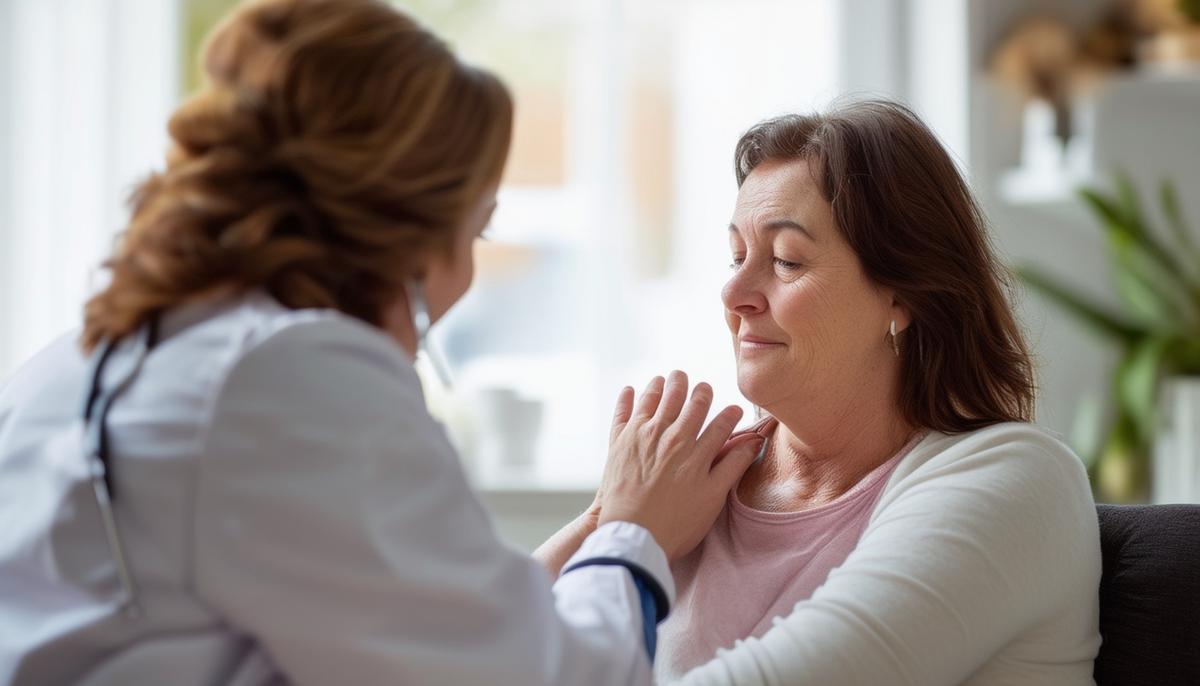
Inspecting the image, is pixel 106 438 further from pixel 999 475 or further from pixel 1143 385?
pixel 1143 385

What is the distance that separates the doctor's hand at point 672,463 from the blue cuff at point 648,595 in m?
0.13

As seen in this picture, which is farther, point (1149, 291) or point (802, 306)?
point (1149, 291)

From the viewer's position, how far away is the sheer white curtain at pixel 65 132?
3.54m

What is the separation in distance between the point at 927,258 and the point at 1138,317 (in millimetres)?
2047

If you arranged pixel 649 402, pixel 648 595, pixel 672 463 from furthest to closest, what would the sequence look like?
pixel 649 402 < pixel 672 463 < pixel 648 595

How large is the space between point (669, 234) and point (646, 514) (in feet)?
8.02

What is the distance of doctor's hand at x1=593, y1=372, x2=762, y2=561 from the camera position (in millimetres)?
1398

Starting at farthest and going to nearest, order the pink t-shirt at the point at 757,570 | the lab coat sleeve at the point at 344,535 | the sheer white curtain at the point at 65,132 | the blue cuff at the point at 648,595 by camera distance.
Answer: the sheer white curtain at the point at 65,132 < the pink t-shirt at the point at 757,570 < the blue cuff at the point at 648,595 < the lab coat sleeve at the point at 344,535

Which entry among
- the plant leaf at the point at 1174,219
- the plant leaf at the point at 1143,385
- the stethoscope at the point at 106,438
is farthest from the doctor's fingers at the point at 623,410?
the plant leaf at the point at 1174,219

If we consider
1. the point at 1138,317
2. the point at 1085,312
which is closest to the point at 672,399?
the point at 1085,312

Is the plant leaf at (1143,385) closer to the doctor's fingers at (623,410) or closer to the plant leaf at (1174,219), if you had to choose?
the plant leaf at (1174,219)

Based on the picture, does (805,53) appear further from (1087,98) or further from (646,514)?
(646,514)

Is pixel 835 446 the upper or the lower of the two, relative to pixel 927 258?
lower

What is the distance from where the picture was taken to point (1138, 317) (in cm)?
328
